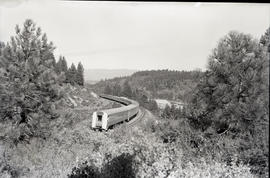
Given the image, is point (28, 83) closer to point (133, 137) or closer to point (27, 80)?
point (27, 80)

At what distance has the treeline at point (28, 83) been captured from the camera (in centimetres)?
597

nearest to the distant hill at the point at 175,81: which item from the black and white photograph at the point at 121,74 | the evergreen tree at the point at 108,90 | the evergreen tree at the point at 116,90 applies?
the black and white photograph at the point at 121,74

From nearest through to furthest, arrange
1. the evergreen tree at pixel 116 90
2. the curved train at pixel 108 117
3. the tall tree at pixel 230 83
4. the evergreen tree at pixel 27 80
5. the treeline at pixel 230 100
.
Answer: the treeline at pixel 230 100 → the tall tree at pixel 230 83 → the evergreen tree at pixel 27 80 → the curved train at pixel 108 117 → the evergreen tree at pixel 116 90

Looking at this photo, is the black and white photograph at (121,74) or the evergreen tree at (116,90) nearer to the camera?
the black and white photograph at (121,74)

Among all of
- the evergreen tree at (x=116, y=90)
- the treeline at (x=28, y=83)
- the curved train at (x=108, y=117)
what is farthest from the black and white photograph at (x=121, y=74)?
the evergreen tree at (x=116, y=90)

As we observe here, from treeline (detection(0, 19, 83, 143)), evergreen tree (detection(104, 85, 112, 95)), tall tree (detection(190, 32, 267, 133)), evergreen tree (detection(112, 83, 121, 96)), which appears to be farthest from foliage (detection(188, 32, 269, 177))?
evergreen tree (detection(104, 85, 112, 95))

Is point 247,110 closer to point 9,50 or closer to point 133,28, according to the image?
point 133,28

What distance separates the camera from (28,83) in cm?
604

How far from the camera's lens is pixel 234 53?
6.13m

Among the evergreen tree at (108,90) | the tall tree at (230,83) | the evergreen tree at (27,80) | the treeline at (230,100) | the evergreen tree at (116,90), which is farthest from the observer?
the evergreen tree at (108,90)

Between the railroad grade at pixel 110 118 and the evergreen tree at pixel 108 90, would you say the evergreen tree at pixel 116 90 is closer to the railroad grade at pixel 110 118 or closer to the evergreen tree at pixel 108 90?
the evergreen tree at pixel 108 90

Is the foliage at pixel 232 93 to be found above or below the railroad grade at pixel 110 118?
above

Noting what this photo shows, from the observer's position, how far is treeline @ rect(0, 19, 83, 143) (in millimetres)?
5973

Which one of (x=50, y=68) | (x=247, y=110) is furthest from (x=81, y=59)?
(x=247, y=110)
